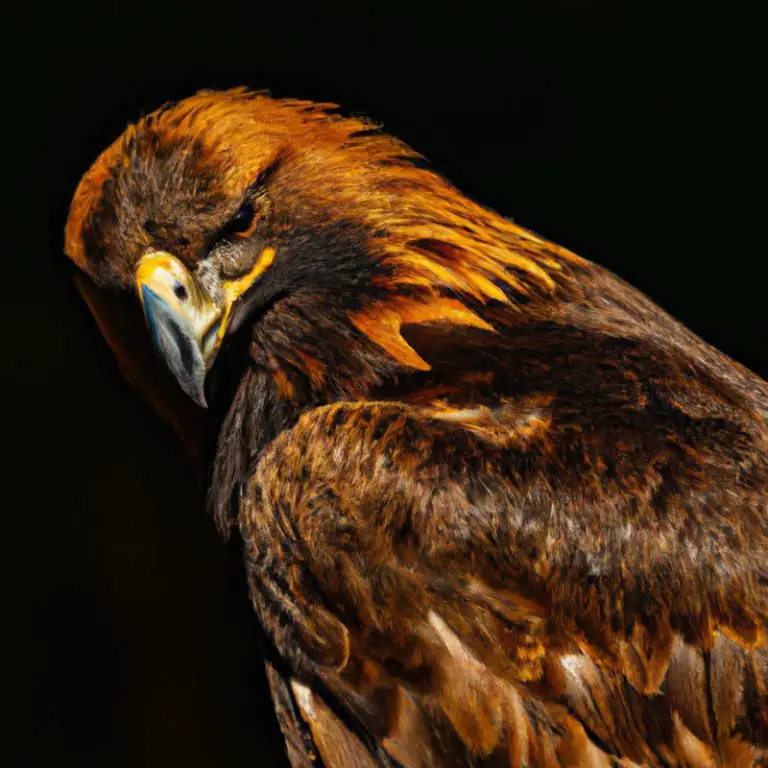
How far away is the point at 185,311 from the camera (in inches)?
50.5

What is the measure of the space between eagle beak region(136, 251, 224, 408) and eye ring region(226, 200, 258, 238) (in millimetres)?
82

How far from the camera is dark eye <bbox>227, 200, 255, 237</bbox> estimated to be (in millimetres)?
1300

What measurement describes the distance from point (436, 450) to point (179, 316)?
379mm

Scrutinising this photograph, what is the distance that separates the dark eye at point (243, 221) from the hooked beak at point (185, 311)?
0.04 metres

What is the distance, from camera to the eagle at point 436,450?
1148 millimetres

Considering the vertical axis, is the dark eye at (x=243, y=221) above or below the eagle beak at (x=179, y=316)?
above

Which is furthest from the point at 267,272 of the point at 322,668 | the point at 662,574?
the point at 662,574

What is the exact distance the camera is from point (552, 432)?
3.92 ft

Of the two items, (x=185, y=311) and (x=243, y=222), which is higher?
(x=243, y=222)

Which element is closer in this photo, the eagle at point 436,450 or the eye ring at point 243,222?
the eagle at point 436,450

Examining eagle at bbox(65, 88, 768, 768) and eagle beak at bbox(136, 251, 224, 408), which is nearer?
eagle at bbox(65, 88, 768, 768)

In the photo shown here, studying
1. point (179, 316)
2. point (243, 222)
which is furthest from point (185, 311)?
point (243, 222)

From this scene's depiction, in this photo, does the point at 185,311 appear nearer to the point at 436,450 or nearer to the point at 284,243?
the point at 284,243

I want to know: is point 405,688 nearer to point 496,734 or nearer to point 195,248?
point 496,734
